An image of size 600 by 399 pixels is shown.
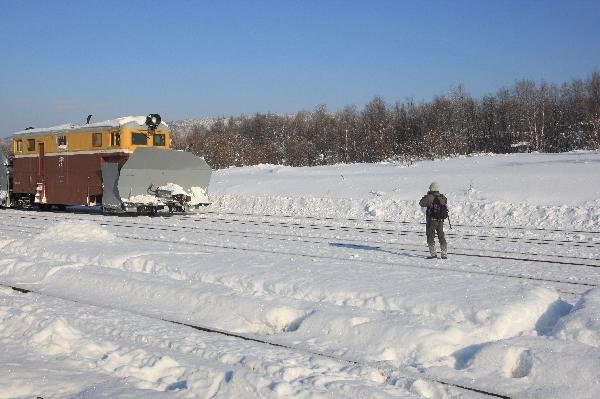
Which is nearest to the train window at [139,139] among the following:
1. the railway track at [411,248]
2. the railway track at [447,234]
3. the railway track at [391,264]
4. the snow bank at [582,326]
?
the railway track at [411,248]

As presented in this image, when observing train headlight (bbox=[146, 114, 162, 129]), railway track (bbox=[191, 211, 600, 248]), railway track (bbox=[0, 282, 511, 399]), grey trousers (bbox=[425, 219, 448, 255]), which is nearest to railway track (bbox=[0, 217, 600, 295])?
grey trousers (bbox=[425, 219, 448, 255])

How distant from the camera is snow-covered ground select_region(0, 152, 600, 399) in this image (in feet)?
17.6

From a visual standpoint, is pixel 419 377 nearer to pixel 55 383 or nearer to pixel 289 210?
pixel 55 383

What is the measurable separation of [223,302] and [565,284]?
5.52m

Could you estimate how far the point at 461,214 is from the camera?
21.2m

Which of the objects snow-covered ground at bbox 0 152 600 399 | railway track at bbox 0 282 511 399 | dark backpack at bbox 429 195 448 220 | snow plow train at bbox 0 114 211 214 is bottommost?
railway track at bbox 0 282 511 399

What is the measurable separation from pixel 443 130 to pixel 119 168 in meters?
57.6

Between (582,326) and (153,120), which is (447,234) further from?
(153,120)

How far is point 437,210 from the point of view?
12.1m

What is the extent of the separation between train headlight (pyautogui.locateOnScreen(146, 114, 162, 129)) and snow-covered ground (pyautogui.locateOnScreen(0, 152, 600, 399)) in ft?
23.1

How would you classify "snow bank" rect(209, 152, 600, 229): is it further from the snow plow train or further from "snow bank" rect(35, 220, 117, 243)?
"snow bank" rect(35, 220, 117, 243)

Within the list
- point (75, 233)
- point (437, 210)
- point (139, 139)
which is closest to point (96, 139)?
point (139, 139)

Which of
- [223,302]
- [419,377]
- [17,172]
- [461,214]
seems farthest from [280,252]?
[17,172]

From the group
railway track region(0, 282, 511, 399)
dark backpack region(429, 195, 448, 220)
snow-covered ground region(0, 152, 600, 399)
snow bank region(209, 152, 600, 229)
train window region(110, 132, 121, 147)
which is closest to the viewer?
railway track region(0, 282, 511, 399)
